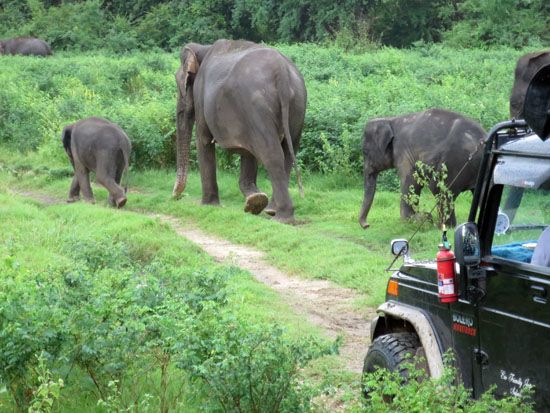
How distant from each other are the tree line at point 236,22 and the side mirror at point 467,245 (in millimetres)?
31988

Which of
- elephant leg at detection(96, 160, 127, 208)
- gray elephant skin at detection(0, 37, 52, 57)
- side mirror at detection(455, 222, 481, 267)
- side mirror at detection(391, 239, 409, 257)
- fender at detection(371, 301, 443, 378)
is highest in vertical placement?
side mirror at detection(455, 222, 481, 267)

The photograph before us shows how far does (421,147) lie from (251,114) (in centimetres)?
258

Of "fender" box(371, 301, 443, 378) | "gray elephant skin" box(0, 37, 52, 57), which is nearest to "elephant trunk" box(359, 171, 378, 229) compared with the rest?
"fender" box(371, 301, 443, 378)

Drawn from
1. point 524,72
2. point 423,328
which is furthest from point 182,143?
point 423,328

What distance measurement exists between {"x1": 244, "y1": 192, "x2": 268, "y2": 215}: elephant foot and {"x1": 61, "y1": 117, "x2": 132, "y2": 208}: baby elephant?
1.96 meters

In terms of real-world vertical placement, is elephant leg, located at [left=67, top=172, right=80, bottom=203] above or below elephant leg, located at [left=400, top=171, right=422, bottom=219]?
below

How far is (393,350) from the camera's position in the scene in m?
5.75

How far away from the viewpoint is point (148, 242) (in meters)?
11.5

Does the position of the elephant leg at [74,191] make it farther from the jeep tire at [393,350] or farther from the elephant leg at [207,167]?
the jeep tire at [393,350]

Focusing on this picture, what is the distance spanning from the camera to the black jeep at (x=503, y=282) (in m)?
4.69

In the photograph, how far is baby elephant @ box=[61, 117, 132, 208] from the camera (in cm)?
1512

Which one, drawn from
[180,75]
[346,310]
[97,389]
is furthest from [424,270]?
[180,75]

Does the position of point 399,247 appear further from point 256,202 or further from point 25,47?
point 25,47

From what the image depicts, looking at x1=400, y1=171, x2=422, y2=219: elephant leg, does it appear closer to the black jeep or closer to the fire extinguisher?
the black jeep
